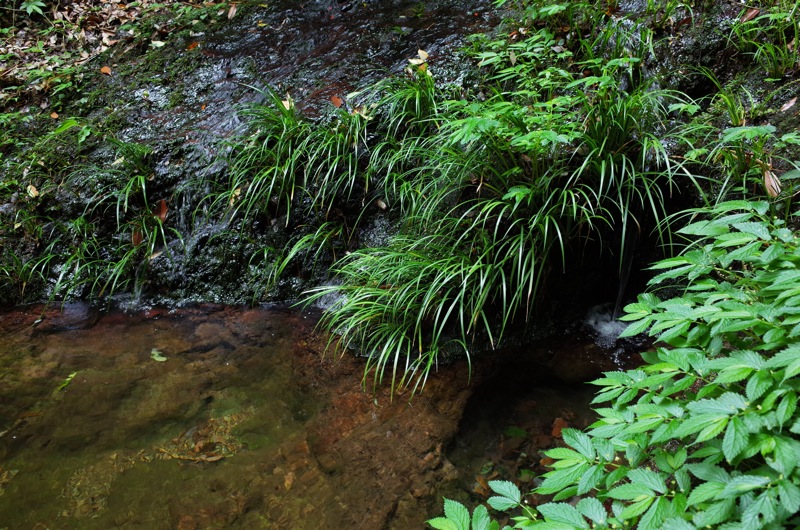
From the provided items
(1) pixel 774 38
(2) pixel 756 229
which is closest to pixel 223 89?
(1) pixel 774 38

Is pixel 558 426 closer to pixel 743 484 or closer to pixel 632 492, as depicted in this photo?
pixel 632 492

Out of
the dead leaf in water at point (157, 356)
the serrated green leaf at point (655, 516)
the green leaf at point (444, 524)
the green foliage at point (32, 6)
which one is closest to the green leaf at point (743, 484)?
the serrated green leaf at point (655, 516)

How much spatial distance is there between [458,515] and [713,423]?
0.62 meters

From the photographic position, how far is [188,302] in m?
4.02

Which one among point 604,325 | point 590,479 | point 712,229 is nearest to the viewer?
point 590,479

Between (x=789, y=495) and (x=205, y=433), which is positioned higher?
(x=789, y=495)

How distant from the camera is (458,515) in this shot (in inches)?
48.8

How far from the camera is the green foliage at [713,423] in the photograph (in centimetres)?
104

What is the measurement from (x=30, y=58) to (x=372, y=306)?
5447mm

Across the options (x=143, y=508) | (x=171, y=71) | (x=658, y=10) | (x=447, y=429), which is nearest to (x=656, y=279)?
(x=447, y=429)

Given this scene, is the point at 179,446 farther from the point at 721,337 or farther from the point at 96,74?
the point at 96,74

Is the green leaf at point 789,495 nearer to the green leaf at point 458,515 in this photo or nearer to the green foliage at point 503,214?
the green leaf at point 458,515

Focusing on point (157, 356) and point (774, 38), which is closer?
point (774, 38)

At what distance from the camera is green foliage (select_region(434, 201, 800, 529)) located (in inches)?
41.1
